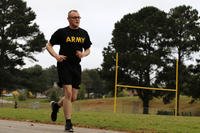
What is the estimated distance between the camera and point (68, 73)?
31.7ft

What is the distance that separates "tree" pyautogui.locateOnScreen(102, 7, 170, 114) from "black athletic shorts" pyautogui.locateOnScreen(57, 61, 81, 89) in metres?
59.2

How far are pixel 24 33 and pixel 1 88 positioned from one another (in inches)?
308

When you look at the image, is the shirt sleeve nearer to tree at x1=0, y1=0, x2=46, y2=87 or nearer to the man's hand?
the man's hand

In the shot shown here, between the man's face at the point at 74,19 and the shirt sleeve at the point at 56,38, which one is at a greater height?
the man's face at the point at 74,19

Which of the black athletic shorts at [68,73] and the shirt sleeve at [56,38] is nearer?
the black athletic shorts at [68,73]

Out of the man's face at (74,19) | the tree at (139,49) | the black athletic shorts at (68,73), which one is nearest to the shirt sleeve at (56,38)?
the man's face at (74,19)

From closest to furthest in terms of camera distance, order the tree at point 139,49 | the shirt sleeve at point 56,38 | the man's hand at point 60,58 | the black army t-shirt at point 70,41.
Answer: the man's hand at point 60,58
the black army t-shirt at point 70,41
the shirt sleeve at point 56,38
the tree at point 139,49

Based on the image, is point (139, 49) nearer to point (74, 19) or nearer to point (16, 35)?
point (16, 35)

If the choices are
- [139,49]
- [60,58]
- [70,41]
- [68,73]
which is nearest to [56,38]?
[70,41]

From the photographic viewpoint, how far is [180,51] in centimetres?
7225

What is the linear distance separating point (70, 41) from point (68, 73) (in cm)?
54

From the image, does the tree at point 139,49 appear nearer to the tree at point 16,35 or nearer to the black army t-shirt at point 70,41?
the tree at point 16,35

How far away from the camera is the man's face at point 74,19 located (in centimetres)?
964

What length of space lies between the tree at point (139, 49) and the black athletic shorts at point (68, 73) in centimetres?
5918
